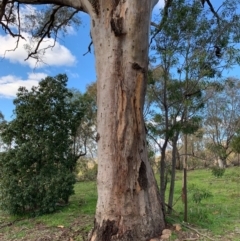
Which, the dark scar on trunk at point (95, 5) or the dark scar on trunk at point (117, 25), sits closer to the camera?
the dark scar on trunk at point (117, 25)

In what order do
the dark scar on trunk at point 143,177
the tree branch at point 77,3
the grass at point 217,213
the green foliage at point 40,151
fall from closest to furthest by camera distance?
1. the dark scar on trunk at point 143,177
2. the tree branch at point 77,3
3. the grass at point 217,213
4. the green foliage at point 40,151

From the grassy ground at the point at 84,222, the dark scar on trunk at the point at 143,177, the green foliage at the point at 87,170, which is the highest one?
the green foliage at the point at 87,170

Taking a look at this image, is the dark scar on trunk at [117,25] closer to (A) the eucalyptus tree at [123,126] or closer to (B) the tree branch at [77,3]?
(A) the eucalyptus tree at [123,126]

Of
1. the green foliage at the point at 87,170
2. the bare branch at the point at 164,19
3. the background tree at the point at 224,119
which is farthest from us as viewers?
the background tree at the point at 224,119

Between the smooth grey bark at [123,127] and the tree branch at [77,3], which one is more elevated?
the tree branch at [77,3]

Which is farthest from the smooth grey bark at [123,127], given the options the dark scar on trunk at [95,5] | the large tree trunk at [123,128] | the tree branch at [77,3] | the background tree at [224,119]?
the background tree at [224,119]

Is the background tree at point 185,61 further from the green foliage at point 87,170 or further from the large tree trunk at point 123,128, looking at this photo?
the green foliage at point 87,170

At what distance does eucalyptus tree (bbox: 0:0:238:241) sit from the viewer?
13.5ft

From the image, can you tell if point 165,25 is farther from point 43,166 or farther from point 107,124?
point 43,166

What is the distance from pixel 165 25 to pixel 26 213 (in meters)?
5.02

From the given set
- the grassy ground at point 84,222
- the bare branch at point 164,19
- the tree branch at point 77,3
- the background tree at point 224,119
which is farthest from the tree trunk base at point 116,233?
the background tree at point 224,119

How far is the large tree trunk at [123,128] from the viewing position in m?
4.11

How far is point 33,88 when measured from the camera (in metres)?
7.59

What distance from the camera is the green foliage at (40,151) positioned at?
22.8 feet
